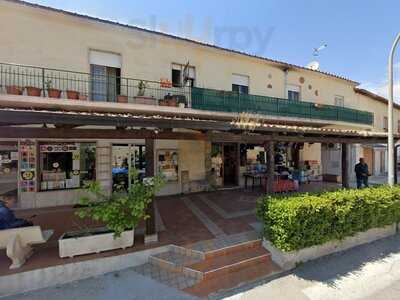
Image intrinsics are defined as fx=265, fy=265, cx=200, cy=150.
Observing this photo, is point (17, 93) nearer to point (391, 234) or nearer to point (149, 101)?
point (149, 101)

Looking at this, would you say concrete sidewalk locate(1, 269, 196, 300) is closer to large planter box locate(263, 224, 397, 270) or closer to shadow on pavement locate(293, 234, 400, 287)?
large planter box locate(263, 224, 397, 270)

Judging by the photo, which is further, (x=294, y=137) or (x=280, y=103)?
(x=280, y=103)

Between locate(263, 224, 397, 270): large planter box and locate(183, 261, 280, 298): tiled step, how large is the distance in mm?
218

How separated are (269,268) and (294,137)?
13.6 ft

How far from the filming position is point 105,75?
1038 centimetres

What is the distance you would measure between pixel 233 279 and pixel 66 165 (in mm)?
7810

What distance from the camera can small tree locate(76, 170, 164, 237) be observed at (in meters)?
5.34

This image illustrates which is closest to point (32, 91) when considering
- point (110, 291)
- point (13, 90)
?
point (13, 90)

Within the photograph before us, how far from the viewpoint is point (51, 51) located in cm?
928

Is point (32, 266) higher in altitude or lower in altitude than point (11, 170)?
lower

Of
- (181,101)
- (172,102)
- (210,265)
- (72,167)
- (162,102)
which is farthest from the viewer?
(181,101)

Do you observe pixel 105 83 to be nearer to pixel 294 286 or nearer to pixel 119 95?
pixel 119 95

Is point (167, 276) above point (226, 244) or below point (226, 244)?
below

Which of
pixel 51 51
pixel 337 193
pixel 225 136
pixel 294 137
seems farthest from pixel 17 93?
pixel 337 193
